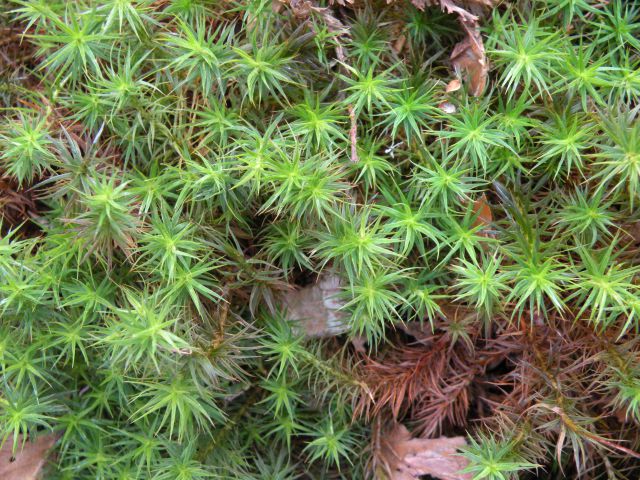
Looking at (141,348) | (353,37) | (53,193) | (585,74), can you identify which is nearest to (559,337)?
(585,74)

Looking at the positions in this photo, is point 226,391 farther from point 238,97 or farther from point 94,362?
point 238,97

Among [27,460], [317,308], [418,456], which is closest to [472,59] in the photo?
[317,308]

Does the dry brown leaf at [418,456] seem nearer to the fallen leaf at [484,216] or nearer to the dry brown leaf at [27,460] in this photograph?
the fallen leaf at [484,216]

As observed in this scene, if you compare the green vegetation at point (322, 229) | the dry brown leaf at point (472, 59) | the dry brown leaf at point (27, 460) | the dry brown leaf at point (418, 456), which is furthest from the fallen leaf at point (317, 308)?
the dry brown leaf at point (27, 460)

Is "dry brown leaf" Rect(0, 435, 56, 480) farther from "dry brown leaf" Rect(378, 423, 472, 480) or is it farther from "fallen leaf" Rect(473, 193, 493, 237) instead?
"fallen leaf" Rect(473, 193, 493, 237)

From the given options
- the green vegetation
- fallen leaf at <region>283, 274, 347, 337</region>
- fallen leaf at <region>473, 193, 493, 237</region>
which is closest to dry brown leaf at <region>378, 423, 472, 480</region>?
the green vegetation

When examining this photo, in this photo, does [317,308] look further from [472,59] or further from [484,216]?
[472,59]

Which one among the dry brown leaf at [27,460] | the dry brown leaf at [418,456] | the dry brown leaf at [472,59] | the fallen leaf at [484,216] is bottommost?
the dry brown leaf at [27,460]

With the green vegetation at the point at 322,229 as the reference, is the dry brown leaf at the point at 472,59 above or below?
above
